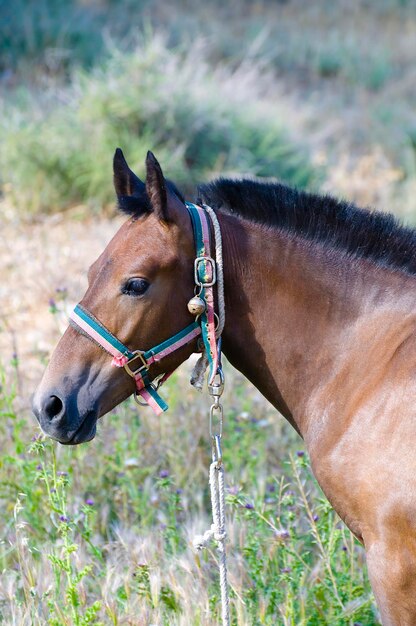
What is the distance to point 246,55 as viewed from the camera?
13.6m

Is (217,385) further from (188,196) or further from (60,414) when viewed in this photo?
(188,196)

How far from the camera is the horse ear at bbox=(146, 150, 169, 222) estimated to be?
98.7 inches

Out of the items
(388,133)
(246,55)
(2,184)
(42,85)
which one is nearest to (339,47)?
(246,55)

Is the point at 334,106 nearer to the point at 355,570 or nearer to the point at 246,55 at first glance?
the point at 246,55

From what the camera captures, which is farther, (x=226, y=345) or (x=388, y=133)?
(x=388, y=133)

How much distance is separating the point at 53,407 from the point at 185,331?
48 centimetres

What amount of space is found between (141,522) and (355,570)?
1048mm

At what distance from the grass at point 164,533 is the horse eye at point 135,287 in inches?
25.1

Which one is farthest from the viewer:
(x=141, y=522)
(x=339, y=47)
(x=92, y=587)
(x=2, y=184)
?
(x=339, y=47)

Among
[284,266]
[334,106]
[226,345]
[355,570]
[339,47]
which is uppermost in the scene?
[339,47]

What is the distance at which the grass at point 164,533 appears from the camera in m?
3.08

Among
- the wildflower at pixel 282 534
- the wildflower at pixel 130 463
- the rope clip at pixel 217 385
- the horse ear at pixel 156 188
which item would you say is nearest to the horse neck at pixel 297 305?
the rope clip at pixel 217 385

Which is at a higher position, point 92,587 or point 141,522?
point 141,522

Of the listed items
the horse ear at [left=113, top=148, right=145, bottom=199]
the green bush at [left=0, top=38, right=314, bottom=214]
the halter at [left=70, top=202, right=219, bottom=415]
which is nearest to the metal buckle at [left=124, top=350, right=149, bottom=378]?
the halter at [left=70, top=202, right=219, bottom=415]
